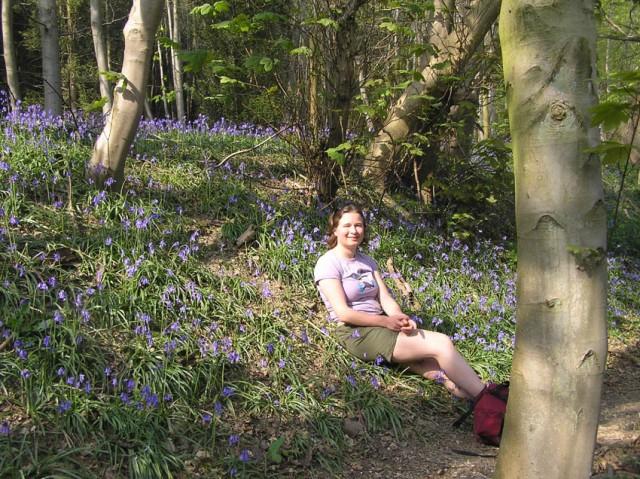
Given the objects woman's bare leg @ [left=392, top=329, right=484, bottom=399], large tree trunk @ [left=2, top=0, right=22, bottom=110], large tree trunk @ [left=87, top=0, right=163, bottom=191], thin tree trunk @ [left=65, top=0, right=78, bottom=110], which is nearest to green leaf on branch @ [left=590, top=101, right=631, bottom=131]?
woman's bare leg @ [left=392, top=329, right=484, bottom=399]

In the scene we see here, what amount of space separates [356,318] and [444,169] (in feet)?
12.8

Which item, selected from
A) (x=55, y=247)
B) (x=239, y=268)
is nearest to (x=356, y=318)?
(x=239, y=268)

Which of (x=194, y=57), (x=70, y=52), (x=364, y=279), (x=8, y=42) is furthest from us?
(x=70, y=52)

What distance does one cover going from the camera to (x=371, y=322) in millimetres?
3959

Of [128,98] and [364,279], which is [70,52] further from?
[364,279]

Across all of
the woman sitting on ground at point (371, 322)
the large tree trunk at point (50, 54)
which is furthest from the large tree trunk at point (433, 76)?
the large tree trunk at point (50, 54)

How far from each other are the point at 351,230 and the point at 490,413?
1.61 metres

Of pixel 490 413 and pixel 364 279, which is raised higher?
pixel 364 279

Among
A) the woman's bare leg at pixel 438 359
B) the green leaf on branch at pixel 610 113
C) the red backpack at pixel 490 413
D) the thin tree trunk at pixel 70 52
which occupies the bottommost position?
the red backpack at pixel 490 413

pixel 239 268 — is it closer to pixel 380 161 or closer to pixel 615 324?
pixel 380 161

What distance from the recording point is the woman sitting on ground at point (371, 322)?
150 inches

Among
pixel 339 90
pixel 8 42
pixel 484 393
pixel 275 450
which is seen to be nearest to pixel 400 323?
pixel 484 393

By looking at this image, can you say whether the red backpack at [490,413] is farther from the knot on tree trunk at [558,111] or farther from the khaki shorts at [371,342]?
the knot on tree trunk at [558,111]

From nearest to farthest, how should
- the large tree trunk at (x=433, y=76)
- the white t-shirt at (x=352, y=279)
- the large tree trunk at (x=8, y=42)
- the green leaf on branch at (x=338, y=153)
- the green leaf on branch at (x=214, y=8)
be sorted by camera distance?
the white t-shirt at (x=352, y=279) → the green leaf on branch at (x=214, y=8) → the green leaf on branch at (x=338, y=153) → the large tree trunk at (x=433, y=76) → the large tree trunk at (x=8, y=42)
